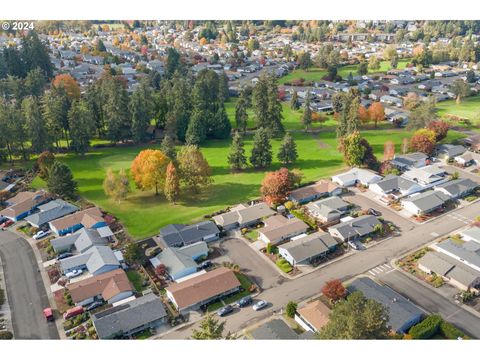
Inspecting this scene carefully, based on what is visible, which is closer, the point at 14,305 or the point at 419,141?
the point at 14,305

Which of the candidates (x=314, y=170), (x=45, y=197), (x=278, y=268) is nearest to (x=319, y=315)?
(x=278, y=268)

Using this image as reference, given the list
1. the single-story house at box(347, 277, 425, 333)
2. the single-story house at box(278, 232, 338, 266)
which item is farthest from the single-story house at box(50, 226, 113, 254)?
the single-story house at box(347, 277, 425, 333)

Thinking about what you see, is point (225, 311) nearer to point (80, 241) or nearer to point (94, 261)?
point (94, 261)

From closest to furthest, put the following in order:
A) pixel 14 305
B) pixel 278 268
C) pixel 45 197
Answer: pixel 14 305 → pixel 278 268 → pixel 45 197

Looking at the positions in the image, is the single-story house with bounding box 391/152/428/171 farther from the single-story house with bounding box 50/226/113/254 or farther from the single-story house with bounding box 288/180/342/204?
the single-story house with bounding box 50/226/113/254

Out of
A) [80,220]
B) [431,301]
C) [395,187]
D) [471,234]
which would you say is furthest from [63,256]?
[471,234]

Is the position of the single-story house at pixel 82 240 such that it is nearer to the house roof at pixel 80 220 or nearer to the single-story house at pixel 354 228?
the house roof at pixel 80 220

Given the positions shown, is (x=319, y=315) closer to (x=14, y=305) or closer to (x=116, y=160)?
(x=14, y=305)
